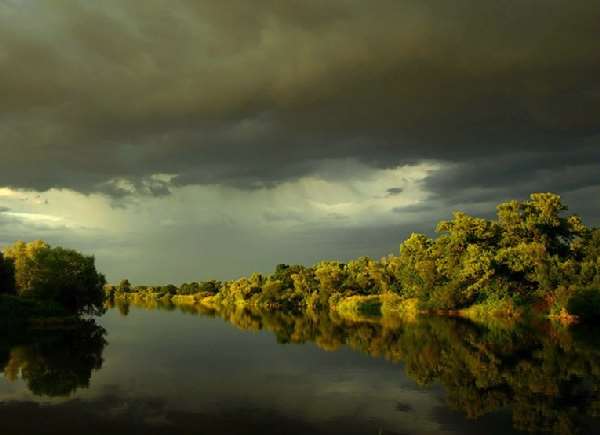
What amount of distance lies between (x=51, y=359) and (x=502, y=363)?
3359 cm

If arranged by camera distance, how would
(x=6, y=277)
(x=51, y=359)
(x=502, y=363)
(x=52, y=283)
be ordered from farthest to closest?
(x=6, y=277) < (x=52, y=283) < (x=51, y=359) < (x=502, y=363)

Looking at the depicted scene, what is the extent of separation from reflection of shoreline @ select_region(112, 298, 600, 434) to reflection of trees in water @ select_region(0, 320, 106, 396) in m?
20.3

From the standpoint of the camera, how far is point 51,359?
4075cm

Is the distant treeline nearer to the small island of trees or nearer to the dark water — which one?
the dark water

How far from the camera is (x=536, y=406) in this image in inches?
912

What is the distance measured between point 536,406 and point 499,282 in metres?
62.5

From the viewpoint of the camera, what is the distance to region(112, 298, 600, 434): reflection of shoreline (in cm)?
2288

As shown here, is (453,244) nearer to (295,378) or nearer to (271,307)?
(295,378)

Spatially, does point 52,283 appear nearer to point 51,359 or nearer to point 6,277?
point 6,277

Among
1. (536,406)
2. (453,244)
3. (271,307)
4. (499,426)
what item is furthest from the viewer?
(271,307)

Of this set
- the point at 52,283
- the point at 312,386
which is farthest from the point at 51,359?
the point at 52,283

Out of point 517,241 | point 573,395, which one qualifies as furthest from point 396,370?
point 517,241

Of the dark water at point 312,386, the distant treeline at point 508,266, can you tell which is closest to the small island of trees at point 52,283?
the dark water at point 312,386

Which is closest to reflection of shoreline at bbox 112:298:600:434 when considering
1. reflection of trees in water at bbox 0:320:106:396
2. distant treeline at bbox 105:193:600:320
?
distant treeline at bbox 105:193:600:320
